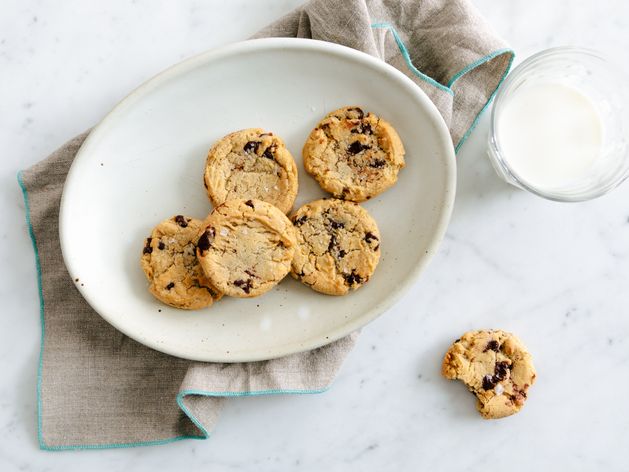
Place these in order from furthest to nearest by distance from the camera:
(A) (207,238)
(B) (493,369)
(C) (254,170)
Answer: (B) (493,369) → (C) (254,170) → (A) (207,238)

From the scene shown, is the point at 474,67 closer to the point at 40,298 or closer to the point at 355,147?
the point at 355,147

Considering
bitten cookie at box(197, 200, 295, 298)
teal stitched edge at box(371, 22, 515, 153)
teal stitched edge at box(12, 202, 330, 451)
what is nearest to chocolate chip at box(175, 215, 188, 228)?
bitten cookie at box(197, 200, 295, 298)

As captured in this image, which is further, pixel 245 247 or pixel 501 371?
pixel 501 371

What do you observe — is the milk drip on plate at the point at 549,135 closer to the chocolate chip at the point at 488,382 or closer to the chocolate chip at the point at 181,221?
the chocolate chip at the point at 488,382

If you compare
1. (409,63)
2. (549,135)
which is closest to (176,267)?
(409,63)

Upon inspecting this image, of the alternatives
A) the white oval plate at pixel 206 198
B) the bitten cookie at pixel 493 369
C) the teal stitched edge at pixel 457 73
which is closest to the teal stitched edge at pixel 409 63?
the teal stitched edge at pixel 457 73

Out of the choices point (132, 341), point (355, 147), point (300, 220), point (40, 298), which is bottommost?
point (132, 341)

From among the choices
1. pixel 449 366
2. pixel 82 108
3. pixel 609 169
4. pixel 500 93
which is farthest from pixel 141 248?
pixel 609 169

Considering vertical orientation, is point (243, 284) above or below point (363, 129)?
below
